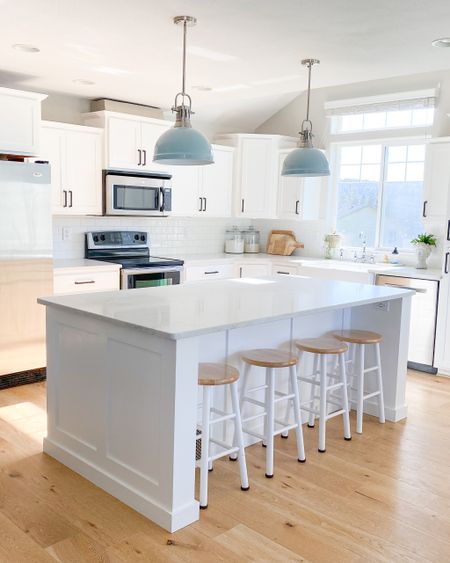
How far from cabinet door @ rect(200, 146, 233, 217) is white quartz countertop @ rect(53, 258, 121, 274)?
1516 millimetres

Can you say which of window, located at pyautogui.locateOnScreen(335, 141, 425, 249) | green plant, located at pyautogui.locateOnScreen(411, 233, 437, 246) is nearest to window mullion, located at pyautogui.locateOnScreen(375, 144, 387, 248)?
window, located at pyautogui.locateOnScreen(335, 141, 425, 249)

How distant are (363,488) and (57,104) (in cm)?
427

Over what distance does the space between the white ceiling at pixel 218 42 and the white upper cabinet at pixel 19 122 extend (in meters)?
0.23

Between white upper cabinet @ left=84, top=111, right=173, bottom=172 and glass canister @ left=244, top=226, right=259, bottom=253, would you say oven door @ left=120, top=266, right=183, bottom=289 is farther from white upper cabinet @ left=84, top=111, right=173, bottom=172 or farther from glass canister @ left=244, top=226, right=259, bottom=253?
glass canister @ left=244, top=226, right=259, bottom=253

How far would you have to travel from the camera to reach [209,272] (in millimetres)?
6090

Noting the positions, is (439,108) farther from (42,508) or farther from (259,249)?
(42,508)

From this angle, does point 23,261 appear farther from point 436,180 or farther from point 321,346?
point 436,180

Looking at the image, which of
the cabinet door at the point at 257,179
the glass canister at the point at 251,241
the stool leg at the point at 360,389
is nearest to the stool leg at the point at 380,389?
the stool leg at the point at 360,389

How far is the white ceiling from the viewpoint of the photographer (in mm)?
2975

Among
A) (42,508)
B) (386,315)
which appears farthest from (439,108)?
(42,508)

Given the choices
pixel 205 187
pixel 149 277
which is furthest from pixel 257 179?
pixel 149 277

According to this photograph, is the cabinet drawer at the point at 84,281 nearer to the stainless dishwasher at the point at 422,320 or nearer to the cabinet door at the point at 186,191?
the cabinet door at the point at 186,191

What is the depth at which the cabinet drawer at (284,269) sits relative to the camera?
610 centimetres

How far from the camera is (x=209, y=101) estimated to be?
5.50m
